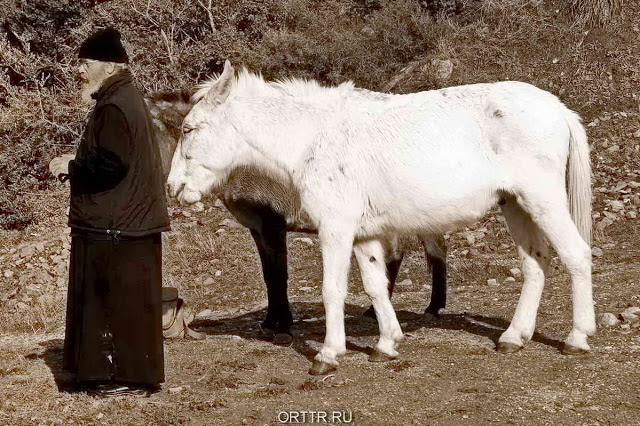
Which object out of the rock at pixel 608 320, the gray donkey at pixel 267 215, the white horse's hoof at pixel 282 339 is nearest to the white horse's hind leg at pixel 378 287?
the gray donkey at pixel 267 215

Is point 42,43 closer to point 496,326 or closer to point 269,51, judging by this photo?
point 269,51

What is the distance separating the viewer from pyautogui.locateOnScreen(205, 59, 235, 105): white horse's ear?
224 inches

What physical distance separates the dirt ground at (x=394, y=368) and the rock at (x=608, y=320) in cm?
8

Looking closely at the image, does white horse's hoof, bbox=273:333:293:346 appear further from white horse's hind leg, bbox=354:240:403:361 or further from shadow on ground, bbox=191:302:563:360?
white horse's hind leg, bbox=354:240:403:361

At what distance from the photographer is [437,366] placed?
18.2 feet

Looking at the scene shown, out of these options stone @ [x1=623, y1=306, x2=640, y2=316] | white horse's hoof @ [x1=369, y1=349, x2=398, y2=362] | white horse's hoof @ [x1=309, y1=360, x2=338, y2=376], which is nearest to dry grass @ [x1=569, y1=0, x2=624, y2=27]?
stone @ [x1=623, y1=306, x2=640, y2=316]

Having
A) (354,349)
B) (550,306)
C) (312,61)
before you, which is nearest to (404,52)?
(312,61)

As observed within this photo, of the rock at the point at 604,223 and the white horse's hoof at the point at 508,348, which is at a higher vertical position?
the rock at the point at 604,223

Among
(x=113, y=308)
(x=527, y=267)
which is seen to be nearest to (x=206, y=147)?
(x=113, y=308)

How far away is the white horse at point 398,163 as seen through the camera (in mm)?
5516

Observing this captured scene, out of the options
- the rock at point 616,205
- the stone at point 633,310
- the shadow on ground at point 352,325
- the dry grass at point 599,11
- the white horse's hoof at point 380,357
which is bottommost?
the white horse's hoof at point 380,357

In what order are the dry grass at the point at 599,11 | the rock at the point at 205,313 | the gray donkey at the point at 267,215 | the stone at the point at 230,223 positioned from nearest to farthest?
the gray donkey at the point at 267,215 < the rock at the point at 205,313 < the stone at the point at 230,223 < the dry grass at the point at 599,11

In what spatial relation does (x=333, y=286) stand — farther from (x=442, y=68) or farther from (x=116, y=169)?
(x=442, y=68)

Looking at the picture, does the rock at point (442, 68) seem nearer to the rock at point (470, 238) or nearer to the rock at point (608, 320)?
the rock at point (470, 238)
